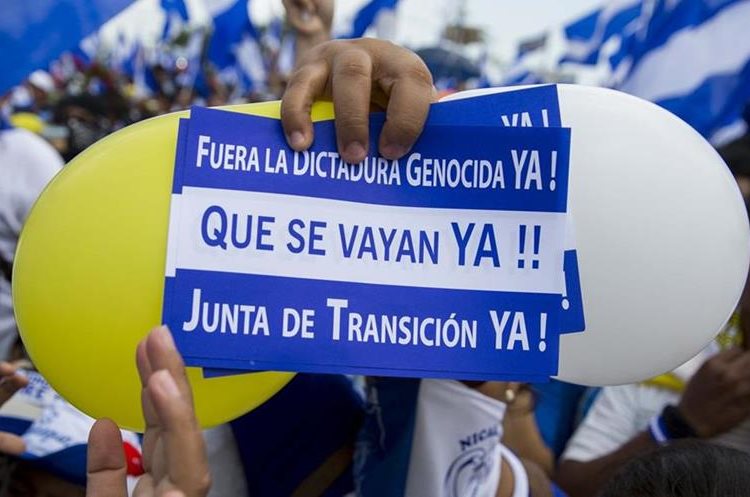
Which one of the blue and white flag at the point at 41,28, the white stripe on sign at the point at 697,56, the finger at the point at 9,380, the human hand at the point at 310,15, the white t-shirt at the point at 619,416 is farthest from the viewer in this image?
the white stripe on sign at the point at 697,56

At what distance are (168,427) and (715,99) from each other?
10.8 ft

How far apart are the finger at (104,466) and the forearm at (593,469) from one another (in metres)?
1.18

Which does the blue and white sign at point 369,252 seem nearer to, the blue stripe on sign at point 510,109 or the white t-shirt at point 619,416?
the blue stripe on sign at point 510,109

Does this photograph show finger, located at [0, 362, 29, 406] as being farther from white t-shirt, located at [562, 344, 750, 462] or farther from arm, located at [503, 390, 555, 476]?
white t-shirt, located at [562, 344, 750, 462]

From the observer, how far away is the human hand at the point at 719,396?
1753mm

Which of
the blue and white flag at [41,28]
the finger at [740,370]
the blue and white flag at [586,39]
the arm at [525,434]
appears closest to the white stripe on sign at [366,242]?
the finger at [740,370]

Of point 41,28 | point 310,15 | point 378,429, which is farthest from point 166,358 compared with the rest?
point 41,28

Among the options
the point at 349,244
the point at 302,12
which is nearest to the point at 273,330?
the point at 349,244

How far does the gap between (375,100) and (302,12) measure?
0.63 m

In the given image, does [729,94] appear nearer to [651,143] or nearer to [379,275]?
[651,143]

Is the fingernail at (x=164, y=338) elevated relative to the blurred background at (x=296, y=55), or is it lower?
lower

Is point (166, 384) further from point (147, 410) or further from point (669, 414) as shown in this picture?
point (669, 414)

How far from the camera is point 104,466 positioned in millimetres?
878

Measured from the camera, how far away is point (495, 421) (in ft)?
4.35
